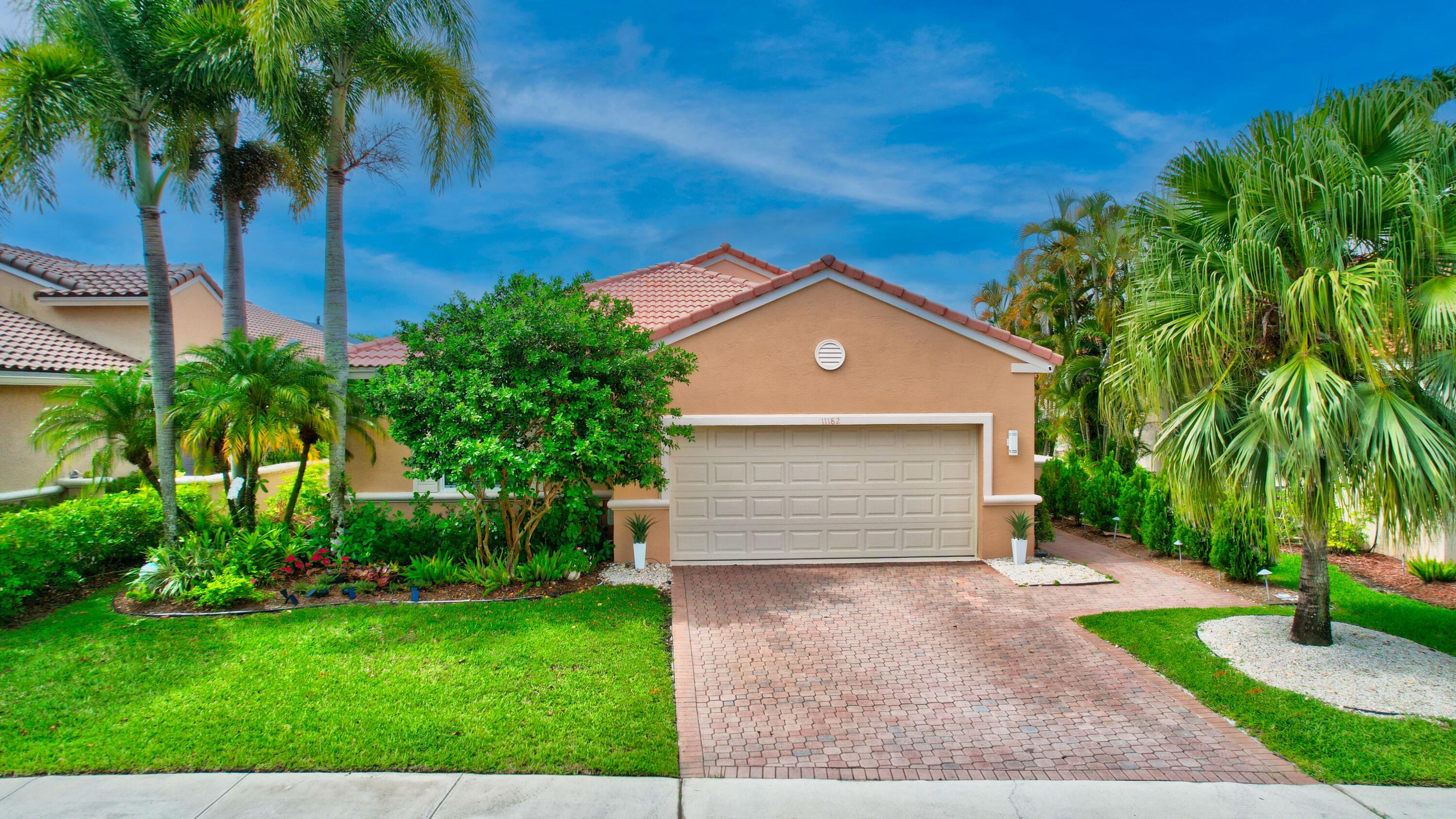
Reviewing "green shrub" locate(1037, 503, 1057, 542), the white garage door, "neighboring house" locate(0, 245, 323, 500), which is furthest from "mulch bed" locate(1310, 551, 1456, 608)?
"neighboring house" locate(0, 245, 323, 500)

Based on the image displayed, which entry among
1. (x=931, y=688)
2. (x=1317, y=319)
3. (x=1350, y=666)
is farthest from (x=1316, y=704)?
(x=1317, y=319)

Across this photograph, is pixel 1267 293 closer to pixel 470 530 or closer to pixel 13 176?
pixel 470 530

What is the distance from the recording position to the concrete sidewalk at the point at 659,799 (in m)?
4.46

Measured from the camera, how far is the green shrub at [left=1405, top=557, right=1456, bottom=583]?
997 cm

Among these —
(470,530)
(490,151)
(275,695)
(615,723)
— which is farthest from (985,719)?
(490,151)

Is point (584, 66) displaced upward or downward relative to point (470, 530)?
upward

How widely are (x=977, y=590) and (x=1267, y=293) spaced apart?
198 inches

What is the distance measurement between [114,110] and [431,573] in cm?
695

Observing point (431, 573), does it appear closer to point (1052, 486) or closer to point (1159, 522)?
point (1159, 522)

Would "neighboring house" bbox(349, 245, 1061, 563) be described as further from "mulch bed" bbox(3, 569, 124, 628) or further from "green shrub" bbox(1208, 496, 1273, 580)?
"mulch bed" bbox(3, 569, 124, 628)

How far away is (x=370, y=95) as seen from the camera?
34.5ft

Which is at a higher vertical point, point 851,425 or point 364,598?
point 851,425

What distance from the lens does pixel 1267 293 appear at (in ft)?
21.3

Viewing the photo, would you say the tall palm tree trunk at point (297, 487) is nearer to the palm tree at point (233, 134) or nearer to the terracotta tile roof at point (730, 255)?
the palm tree at point (233, 134)
